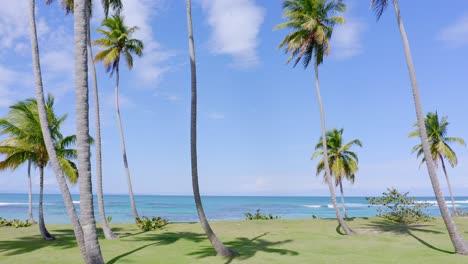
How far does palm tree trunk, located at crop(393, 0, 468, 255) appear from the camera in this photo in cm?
1322

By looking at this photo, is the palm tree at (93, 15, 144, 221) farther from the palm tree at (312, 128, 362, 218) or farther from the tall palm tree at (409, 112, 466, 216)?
the tall palm tree at (409, 112, 466, 216)

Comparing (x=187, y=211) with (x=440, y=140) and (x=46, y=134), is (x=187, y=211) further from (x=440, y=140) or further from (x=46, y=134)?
(x=46, y=134)

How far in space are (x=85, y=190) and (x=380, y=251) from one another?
1107 centimetres

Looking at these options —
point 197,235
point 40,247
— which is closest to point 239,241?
point 197,235

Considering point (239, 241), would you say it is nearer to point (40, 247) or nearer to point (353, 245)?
point (353, 245)

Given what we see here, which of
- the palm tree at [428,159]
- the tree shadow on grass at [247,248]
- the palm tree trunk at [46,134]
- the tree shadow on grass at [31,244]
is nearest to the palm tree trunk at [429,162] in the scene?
the palm tree at [428,159]

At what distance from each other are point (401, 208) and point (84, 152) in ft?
82.5

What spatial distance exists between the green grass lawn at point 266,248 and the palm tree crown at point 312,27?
10.5 meters

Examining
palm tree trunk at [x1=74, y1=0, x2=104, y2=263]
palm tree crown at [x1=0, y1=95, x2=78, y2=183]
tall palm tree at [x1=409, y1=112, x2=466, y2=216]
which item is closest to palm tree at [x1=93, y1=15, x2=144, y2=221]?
palm tree crown at [x1=0, y1=95, x2=78, y2=183]

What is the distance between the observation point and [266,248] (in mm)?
14648

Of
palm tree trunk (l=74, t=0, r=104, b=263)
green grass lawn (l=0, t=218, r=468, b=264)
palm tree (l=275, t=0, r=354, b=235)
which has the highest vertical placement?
palm tree (l=275, t=0, r=354, b=235)

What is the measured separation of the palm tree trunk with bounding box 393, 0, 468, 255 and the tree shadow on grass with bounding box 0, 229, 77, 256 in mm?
15156

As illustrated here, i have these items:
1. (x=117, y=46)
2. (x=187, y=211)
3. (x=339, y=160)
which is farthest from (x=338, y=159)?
(x=187, y=211)

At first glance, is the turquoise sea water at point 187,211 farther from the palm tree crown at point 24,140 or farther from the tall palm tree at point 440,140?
the palm tree crown at point 24,140
